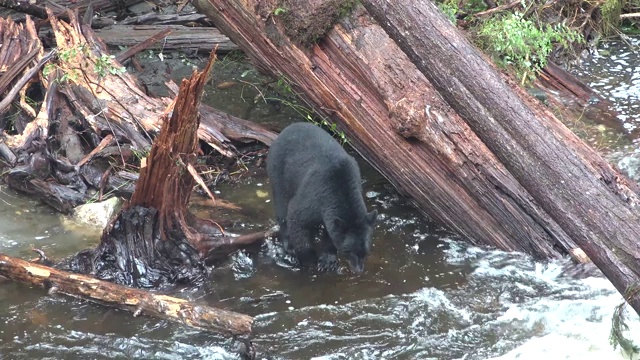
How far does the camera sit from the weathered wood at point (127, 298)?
566 centimetres

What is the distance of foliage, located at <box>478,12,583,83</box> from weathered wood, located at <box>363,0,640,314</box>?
3.38 metres

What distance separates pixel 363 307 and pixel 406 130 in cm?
168

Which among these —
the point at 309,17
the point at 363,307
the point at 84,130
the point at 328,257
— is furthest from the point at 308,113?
the point at 363,307

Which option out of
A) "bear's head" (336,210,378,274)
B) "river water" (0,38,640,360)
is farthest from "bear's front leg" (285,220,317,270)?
"bear's head" (336,210,378,274)

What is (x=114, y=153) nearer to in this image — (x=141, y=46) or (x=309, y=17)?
(x=141, y=46)

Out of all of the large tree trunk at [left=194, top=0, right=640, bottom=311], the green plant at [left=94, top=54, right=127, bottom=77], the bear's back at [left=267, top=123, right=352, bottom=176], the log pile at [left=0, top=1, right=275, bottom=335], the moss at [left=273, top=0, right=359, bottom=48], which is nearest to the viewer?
the large tree trunk at [left=194, top=0, right=640, bottom=311]

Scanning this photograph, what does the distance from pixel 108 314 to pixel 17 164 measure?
2.51 m

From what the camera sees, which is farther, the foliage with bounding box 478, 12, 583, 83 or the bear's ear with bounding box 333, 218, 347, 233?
the foliage with bounding box 478, 12, 583, 83

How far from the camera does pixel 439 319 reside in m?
6.18

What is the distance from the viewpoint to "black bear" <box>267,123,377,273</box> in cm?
649

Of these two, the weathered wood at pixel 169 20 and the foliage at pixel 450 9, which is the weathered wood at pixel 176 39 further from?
the foliage at pixel 450 9

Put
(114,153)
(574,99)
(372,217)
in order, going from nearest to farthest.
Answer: (372,217) < (114,153) < (574,99)

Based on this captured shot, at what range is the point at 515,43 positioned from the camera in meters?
8.82

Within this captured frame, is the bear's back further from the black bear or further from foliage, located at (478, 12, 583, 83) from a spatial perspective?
foliage, located at (478, 12, 583, 83)
